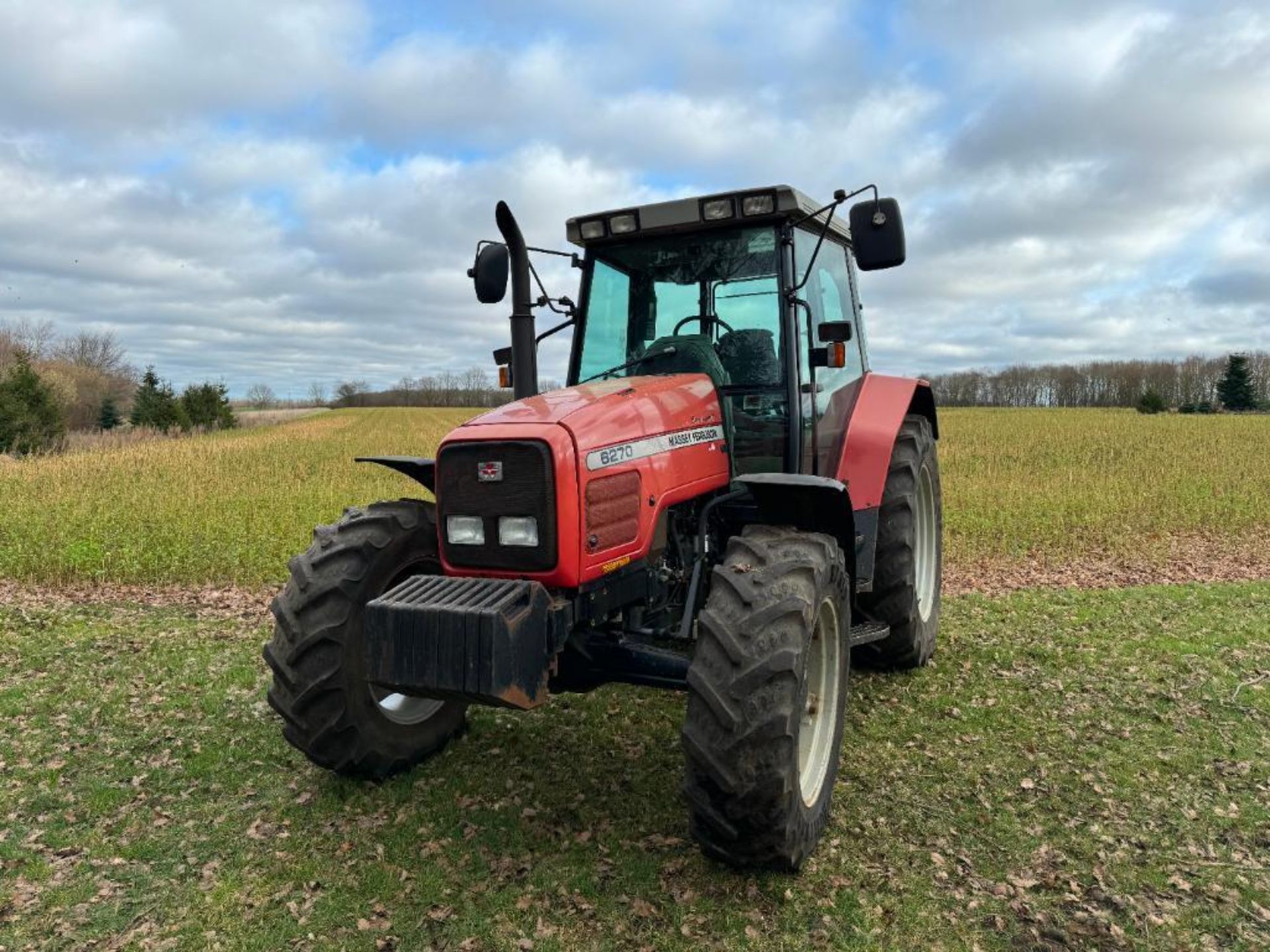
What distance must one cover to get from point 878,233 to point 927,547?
298 centimetres

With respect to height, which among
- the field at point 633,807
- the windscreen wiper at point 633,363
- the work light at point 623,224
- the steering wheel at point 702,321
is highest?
the work light at point 623,224

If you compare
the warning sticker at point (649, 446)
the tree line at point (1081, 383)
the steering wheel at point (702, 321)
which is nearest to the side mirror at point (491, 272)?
the steering wheel at point (702, 321)

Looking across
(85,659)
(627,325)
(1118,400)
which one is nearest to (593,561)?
(627,325)

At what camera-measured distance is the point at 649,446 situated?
3393mm

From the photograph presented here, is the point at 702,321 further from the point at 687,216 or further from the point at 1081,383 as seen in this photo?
the point at 1081,383

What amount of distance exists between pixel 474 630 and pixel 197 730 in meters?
2.66

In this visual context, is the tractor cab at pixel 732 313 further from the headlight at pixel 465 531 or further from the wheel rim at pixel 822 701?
the headlight at pixel 465 531

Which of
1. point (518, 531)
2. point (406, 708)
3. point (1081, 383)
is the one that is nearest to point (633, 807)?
point (406, 708)

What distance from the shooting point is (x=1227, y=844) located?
3.32 meters

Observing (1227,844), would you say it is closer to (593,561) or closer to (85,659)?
(593,561)

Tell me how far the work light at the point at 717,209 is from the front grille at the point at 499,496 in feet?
5.55

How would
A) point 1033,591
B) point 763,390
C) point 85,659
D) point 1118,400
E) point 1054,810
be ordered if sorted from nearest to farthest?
point 1054,810, point 763,390, point 85,659, point 1033,591, point 1118,400

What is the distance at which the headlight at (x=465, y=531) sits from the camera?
10.3 ft

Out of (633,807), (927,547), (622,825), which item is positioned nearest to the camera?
(622,825)
